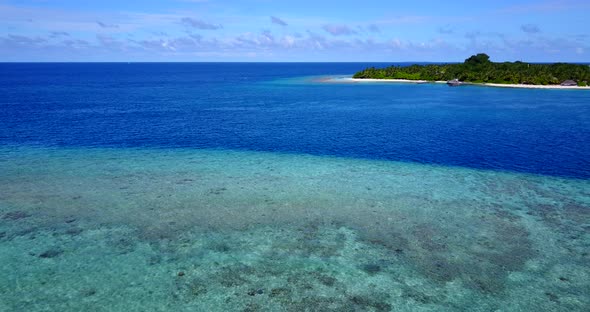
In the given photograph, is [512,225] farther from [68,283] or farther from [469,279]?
[68,283]

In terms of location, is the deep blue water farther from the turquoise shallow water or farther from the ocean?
the turquoise shallow water

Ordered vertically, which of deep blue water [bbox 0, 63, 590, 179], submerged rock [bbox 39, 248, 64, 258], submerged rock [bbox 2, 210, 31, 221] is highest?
deep blue water [bbox 0, 63, 590, 179]

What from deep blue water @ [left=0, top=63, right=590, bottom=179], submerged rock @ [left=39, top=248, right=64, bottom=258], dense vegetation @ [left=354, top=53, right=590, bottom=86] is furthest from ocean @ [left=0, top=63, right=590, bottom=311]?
dense vegetation @ [left=354, top=53, right=590, bottom=86]

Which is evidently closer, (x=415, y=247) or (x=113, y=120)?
(x=415, y=247)

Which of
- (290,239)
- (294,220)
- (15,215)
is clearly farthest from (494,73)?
(15,215)

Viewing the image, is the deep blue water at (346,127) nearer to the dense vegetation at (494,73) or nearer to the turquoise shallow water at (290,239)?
the turquoise shallow water at (290,239)

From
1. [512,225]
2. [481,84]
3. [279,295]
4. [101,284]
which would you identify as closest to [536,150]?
[512,225]

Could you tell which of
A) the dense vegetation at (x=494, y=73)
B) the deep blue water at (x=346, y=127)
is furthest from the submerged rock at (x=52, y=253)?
the dense vegetation at (x=494, y=73)
